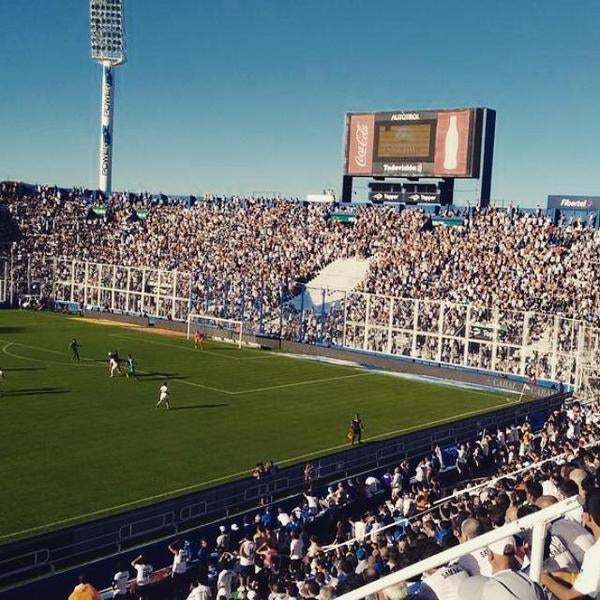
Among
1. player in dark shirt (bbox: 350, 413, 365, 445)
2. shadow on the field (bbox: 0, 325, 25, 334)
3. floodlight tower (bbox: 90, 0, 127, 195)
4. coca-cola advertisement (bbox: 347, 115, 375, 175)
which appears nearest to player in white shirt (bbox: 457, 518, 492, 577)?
player in dark shirt (bbox: 350, 413, 365, 445)

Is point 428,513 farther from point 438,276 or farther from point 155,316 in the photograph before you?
point 155,316

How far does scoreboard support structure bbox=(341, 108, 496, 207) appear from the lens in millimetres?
58125

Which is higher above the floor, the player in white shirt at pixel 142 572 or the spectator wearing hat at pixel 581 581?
the spectator wearing hat at pixel 581 581

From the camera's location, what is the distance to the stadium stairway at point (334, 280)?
5738 centimetres

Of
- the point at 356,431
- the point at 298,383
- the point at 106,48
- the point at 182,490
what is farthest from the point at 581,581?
the point at 106,48

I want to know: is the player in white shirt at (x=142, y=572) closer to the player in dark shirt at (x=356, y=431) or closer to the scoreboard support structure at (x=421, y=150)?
the player in dark shirt at (x=356, y=431)

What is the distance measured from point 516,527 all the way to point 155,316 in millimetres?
57742

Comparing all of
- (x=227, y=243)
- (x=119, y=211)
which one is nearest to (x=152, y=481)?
(x=227, y=243)

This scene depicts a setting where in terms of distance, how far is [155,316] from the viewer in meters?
61.8

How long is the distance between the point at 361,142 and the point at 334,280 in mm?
11279

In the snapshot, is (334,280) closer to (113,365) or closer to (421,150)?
(421,150)

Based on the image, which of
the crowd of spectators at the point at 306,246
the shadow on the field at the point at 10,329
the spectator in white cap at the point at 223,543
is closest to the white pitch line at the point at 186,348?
the shadow on the field at the point at 10,329

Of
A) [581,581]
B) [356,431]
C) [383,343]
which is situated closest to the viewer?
[581,581]

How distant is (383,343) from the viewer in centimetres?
4978
